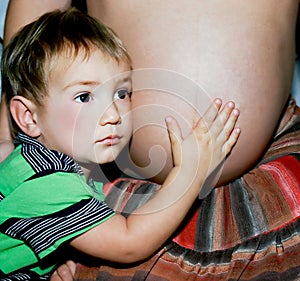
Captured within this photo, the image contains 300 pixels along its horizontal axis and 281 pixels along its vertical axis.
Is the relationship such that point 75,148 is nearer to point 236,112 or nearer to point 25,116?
point 25,116

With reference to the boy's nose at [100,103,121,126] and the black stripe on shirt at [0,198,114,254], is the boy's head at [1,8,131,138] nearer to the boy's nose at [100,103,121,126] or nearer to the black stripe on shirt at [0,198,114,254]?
the boy's nose at [100,103,121,126]

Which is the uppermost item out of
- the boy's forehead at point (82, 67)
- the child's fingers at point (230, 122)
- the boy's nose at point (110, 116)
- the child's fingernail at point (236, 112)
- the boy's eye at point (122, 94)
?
the boy's forehead at point (82, 67)

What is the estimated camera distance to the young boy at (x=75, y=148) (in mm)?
917

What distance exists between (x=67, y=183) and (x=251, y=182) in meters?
0.37

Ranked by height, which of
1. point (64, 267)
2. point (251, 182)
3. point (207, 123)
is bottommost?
point (64, 267)

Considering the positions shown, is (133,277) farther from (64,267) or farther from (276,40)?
(276,40)

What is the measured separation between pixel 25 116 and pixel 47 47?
0.46 ft

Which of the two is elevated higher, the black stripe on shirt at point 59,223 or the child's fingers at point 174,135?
the child's fingers at point 174,135

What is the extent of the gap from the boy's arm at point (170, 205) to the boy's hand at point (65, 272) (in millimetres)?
127

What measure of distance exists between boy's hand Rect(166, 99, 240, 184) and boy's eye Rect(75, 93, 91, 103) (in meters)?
0.15

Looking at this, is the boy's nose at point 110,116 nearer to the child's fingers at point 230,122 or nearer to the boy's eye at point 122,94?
the boy's eye at point 122,94

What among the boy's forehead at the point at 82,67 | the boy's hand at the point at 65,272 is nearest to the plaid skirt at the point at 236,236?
the boy's hand at the point at 65,272

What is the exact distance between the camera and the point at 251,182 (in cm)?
108

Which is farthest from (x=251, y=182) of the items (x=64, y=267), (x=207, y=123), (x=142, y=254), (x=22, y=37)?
(x=22, y=37)
